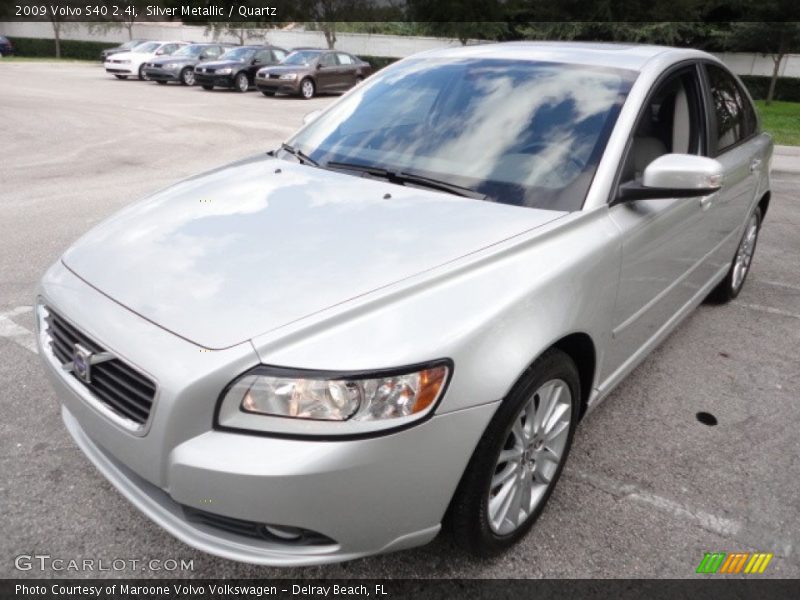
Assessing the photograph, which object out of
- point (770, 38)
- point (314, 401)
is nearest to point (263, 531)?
point (314, 401)

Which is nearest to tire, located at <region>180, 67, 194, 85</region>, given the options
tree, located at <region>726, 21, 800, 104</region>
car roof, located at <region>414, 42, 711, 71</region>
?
tree, located at <region>726, 21, 800, 104</region>

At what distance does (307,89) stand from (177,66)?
562 centimetres

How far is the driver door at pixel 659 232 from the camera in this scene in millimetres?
2607

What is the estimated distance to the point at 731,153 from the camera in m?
3.72

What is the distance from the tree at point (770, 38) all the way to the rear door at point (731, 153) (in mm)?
22438

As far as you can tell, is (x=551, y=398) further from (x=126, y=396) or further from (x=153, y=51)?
(x=153, y=51)

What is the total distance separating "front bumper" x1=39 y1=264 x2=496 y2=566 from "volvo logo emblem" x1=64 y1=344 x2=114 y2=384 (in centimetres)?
5

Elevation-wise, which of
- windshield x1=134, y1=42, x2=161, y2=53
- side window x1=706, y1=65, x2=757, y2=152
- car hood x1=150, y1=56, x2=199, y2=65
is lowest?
side window x1=706, y1=65, x2=757, y2=152

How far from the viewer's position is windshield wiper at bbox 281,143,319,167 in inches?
121

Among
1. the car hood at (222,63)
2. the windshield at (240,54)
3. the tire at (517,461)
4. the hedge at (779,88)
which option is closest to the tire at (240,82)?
the car hood at (222,63)

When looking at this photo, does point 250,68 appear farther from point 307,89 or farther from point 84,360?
point 84,360

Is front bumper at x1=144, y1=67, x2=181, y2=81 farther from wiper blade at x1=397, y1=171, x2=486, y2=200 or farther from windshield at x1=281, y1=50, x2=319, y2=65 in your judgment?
wiper blade at x1=397, y1=171, x2=486, y2=200

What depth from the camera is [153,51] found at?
1017 inches

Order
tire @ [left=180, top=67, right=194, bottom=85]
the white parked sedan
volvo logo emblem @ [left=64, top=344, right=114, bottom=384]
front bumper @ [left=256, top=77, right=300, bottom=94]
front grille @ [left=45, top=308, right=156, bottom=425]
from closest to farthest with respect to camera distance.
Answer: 1. front grille @ [left=45, top=308, right=156, bottom=425]
2. volvo logo emblem @ [left=64, top=344, right=114, bottom=384]
3. front bumper @ [left=256, top=77, right=300, bottom=94]
4. tire @ [left=180, top=67, right=194, bottom=85]
5. the white parked sedan
